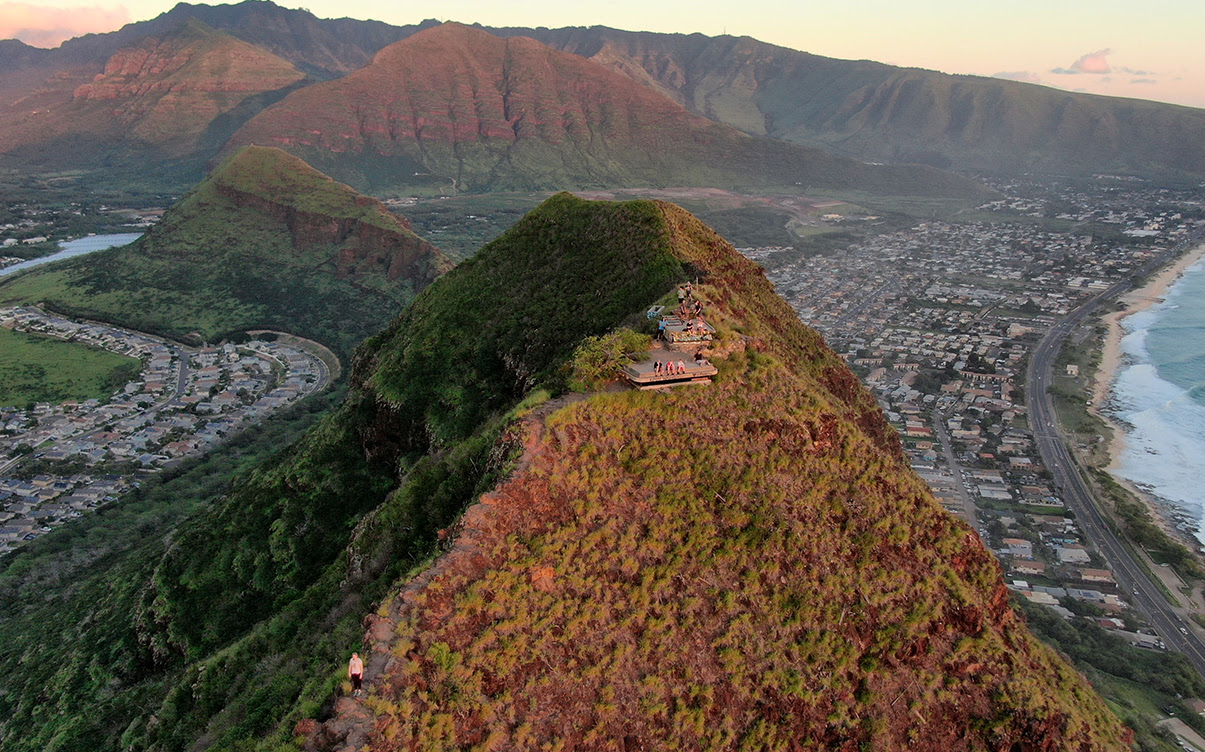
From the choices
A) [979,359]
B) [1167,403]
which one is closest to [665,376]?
[1167,403]

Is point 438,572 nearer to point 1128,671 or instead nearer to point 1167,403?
point 1128,671

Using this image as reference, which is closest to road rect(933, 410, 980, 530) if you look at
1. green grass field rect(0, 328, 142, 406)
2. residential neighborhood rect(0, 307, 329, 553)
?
residential neighborhood rect(0, 307, 329, 553)

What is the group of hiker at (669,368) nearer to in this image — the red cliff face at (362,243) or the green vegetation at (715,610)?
the green vegetation at (715,610)

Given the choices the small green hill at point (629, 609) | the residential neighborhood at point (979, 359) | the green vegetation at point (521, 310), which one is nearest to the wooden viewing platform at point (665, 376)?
the small green hill at point (629, 609)

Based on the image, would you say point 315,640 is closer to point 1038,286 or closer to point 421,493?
point 421,493

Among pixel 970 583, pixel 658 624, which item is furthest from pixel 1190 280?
pixel 658 624
